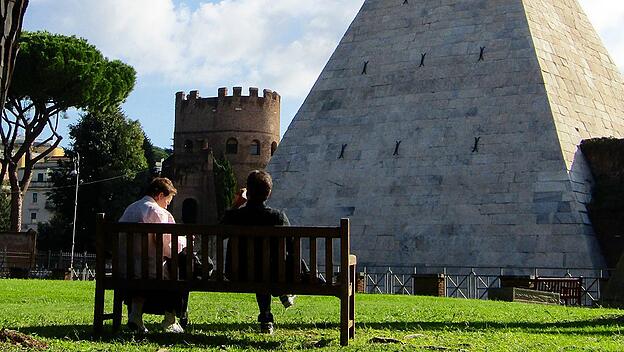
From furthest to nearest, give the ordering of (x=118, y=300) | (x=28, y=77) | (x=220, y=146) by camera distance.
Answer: (x=220, y=146) → (x=28, y=77) → (x=118, y=300)

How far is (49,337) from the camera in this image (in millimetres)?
5824

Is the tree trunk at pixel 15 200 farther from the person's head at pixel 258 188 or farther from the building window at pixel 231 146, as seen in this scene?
the person's head at pixel 258 188

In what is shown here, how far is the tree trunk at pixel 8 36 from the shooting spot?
16.9ft

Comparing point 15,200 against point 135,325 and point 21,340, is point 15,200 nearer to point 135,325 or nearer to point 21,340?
point 135,325

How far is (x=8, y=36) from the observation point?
520 centimetres

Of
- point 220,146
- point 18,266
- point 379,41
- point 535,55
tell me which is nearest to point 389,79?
point 379,41

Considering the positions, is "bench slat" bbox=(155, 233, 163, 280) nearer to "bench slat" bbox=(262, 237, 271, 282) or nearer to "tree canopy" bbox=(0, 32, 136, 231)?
"bench slat" bbox=(262, 237, 271, 282)

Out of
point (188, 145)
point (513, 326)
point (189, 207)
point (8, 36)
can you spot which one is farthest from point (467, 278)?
point (188, 145)

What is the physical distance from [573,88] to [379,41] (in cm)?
493

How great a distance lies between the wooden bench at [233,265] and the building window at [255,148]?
46.6m

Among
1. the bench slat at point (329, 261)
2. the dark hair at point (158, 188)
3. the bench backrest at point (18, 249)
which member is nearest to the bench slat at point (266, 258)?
the bench slat at point (329, 261)

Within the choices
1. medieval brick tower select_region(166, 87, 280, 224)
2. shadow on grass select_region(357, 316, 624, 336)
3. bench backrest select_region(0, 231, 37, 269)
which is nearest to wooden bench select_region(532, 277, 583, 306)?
shadow on grass select_region(357, 316, 624, 336)

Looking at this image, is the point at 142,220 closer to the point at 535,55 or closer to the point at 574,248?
the point at 574,248

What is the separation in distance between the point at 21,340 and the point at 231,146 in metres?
47.5
